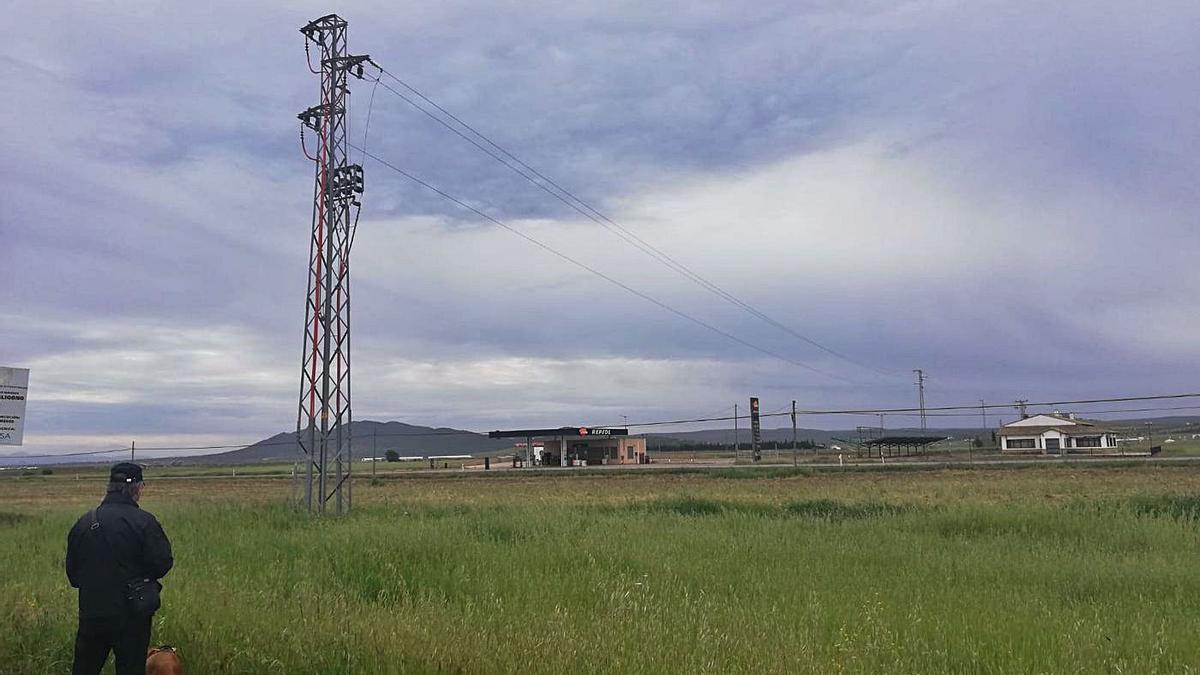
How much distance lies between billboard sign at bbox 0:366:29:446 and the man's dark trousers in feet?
74.4

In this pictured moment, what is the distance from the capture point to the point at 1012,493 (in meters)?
27.0

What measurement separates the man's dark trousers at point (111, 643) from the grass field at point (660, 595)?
55 cm

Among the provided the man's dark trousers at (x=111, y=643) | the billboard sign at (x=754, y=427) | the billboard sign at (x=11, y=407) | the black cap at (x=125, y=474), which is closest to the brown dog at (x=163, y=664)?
the man's dark trousers at (x=111, y=643)

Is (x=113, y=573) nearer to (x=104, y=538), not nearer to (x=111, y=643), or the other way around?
(x=104, y=538)

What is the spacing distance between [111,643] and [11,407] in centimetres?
2296

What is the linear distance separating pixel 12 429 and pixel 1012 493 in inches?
1143

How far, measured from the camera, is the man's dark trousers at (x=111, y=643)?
20.0 ft

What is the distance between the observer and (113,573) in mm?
6109

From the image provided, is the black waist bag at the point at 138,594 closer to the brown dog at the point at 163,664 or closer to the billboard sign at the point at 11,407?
the brown dog at the point at 163,664

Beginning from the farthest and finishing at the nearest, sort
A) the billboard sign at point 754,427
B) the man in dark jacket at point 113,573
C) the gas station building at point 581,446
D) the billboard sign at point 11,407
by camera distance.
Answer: the gas station building at point 581,446 → the billboard sign at point 754,427 → the billboard sign at point 11,407 → the man in dark jacket at point 113,573

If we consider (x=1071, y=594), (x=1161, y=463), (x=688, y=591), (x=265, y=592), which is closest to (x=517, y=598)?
(x=688, y=591)

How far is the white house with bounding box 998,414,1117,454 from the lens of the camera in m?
84.4

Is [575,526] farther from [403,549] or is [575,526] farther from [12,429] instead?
[12,429]

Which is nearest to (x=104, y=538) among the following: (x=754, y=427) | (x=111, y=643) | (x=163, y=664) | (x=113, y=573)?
(x=113, y=573)
